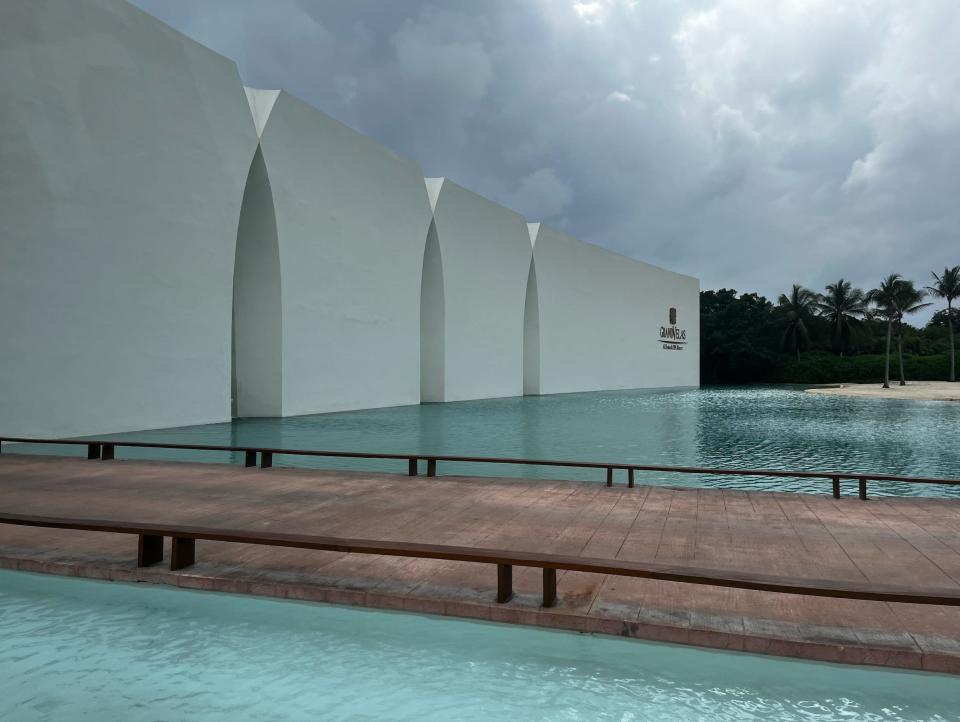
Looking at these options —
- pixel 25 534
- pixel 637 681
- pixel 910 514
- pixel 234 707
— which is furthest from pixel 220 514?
pixel 910 514

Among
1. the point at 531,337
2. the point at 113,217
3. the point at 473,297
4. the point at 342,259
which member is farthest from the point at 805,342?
the point at 113,217

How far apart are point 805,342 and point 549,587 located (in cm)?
6237

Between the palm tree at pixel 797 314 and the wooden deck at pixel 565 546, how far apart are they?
57563 mm

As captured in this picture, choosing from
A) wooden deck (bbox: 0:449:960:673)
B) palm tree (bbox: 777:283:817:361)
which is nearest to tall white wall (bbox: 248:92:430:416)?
wooden deck (bbox: 0:449:960:673)

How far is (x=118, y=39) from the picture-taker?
1355cm

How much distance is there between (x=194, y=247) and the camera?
15422 millimetres

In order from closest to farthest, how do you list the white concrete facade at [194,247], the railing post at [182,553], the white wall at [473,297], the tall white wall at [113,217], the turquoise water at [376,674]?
the turquoise water at [376,674] → the railing post at [182,553] → the tall white wall at [113,217] → the white concrete facade at [194,247] → the white wall at [473,297]

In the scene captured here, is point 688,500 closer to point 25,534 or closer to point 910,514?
point 910,514

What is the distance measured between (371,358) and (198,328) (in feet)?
23.3

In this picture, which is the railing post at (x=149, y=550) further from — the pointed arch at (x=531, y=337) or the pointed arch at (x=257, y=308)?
the pointed arch at (x=531, y=337)

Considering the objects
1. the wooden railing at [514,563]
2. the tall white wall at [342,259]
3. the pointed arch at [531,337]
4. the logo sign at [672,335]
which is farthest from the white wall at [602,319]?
the wooden railing at [514,563]

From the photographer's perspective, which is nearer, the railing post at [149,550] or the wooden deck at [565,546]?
the wooden deck at [565,546]

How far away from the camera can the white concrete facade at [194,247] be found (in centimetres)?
1205

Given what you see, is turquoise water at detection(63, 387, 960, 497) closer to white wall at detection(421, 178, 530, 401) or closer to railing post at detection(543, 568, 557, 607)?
white wall at detection(421, 178, 530, 401)
